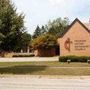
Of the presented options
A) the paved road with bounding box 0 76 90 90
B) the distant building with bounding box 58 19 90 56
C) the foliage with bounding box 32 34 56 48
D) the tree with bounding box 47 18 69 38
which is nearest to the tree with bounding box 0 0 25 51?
the paved road with bounding box 0 76 90 90

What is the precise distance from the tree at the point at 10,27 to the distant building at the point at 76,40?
2417 cm

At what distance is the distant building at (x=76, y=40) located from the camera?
200ft

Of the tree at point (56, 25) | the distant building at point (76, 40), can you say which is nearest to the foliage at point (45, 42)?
the distant building at point (76, 40)

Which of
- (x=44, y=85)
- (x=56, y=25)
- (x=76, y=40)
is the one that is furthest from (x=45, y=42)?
(x=44, y=85)

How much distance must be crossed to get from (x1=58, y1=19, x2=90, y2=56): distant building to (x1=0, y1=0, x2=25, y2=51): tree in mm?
24167

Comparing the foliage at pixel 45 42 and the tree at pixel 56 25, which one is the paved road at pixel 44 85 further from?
the tree at pixel 56 25

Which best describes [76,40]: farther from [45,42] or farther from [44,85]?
[44,85]

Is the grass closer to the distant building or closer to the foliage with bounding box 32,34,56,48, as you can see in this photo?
the distant building

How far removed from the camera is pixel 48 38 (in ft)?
297

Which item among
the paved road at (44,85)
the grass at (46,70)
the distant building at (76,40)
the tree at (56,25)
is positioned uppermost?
the tree at (56,25)

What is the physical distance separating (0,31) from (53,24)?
101009mm

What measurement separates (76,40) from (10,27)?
87.7 feet

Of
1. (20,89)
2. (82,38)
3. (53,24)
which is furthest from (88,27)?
(53,24)

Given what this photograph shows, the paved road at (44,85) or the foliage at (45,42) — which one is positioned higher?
the foliage at (45,42)
